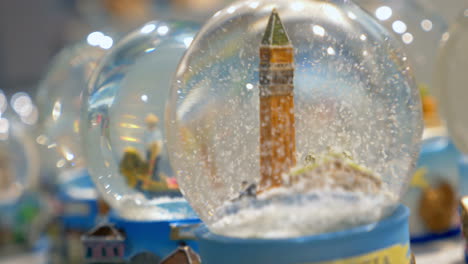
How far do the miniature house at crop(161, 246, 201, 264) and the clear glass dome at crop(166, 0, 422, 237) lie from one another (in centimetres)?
26

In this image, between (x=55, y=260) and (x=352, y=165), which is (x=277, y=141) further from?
(x=55, y=260)

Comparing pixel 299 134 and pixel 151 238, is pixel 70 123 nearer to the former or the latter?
pixel 151 238

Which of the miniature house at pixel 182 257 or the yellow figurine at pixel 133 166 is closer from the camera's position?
the miniature house at pixel 182 257

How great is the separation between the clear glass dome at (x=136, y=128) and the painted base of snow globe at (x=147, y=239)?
0.13ft

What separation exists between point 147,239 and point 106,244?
4.4 inches

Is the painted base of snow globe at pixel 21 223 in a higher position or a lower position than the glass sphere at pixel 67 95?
lower

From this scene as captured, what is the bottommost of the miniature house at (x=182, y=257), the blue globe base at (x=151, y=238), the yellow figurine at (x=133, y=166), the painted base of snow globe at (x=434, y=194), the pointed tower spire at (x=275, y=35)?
the painted base of snow globe at (x=434, y=194)

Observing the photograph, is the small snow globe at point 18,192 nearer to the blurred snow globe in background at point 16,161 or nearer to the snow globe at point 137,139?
the blurred snow globe in background at point 16,161

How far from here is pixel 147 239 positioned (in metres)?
1.48

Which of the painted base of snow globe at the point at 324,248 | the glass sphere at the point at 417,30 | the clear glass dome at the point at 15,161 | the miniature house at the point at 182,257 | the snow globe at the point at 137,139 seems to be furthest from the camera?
the clear glass dome at the point at 15,161

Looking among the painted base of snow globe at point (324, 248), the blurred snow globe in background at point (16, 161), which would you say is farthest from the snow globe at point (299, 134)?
the blurred snow globe in background at point (16, 161)

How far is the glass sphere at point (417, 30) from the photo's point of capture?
2.30 m

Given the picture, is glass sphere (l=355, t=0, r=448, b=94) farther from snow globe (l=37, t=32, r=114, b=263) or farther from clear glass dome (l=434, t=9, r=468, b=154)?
snow globe (l=37, t=32, r=114, b=263)

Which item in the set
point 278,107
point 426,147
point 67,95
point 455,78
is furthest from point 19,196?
point 278,107
